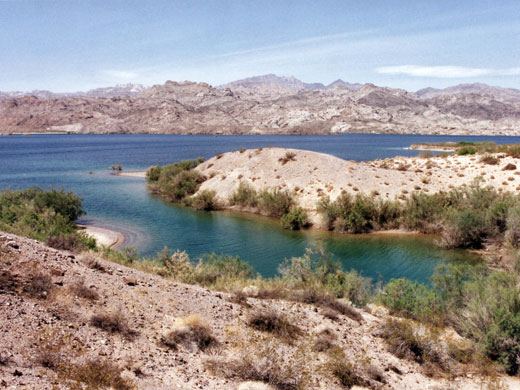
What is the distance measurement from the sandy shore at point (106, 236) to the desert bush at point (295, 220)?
35.3ft

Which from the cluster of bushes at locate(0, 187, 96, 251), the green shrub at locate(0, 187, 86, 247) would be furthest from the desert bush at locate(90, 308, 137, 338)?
the green shrub at locate(0, 187, 86, 247)

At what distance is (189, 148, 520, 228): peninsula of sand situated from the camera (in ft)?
98.0

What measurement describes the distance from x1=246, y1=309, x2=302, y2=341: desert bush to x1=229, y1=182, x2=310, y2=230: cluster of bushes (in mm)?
17809

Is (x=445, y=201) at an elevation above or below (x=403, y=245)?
above

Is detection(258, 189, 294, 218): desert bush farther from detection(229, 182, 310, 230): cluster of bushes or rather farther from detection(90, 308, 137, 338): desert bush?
detection(90, 308, 137, 338): desert bush

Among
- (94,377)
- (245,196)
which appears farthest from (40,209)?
(94,377)

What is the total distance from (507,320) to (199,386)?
23.8ft

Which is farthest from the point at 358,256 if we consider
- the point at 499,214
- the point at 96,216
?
the point at 96,216

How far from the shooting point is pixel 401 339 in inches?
363

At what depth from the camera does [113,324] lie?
24.9 ft

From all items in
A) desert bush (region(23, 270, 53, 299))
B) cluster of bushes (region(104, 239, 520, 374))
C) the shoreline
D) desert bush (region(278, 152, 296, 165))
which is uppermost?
desert bush (region(278, 152, 296, 165))

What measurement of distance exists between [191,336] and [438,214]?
21292mm

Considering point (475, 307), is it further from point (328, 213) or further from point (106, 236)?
point (106, 236)

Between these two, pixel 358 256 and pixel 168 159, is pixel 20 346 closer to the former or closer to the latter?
pixel 358 256
